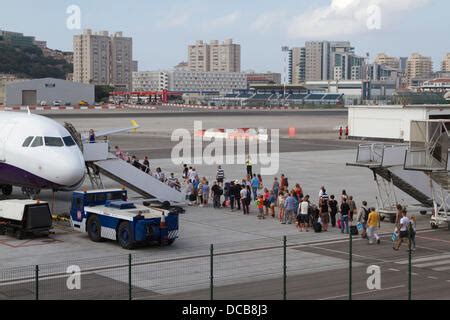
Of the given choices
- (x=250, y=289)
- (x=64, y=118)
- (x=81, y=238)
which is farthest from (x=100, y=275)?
(x=64, y=118)

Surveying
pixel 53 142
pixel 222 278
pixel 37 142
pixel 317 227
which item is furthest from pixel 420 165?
pixel 37 142

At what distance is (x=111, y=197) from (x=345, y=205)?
9437mm

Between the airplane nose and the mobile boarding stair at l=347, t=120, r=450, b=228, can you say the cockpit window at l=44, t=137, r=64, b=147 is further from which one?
the mobile boarding stair at l=347, t=120, r=450, b=228

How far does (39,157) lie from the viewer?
31328 mm

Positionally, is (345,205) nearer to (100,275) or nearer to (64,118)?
(100,275)

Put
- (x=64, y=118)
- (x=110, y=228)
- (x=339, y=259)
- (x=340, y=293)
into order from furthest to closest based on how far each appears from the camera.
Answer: (x=64, y=118) < (x=110, y=228) < (x=339, y=259) < (x=340, y=293)

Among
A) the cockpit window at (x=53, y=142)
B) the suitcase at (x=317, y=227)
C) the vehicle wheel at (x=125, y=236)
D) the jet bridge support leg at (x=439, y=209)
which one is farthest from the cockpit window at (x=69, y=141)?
the jet bridge support leg at (x=439, y=209)

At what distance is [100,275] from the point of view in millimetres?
22109

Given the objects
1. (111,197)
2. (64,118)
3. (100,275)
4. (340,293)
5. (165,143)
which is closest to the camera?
(340,293)

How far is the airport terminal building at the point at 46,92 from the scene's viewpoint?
168125mm

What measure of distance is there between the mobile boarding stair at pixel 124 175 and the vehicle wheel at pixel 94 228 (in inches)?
282

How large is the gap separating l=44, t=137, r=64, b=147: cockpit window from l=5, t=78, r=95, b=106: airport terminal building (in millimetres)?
138957

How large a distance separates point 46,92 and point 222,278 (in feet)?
526

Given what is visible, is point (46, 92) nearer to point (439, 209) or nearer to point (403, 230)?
point (439, 209)
